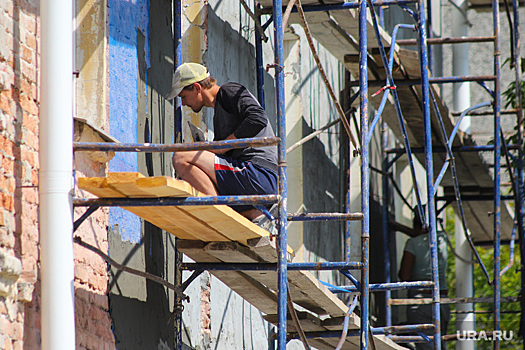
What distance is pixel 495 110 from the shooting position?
8430 millimetres

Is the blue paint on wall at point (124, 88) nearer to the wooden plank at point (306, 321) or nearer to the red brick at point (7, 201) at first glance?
the red brick at point (7, 201)

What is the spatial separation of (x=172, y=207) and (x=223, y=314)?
8.52ft

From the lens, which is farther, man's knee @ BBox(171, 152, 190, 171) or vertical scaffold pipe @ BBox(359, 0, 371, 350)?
vertical scaffold pipe @ BBox(359, 0, 371, 350)

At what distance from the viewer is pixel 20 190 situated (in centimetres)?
373

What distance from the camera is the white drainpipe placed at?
Result: 3666 mm

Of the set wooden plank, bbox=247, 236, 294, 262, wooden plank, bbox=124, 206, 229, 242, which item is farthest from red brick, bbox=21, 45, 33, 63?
wooden plank, bbox=247, 236, 294, 262

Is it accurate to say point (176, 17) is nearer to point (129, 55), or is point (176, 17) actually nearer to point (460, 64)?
point (129, 55)

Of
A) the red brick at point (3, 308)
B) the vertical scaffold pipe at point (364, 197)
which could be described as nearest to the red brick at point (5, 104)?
the red brick at point (3, 308)

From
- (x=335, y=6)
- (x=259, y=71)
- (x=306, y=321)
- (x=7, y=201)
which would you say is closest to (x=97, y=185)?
(x=7, y=201)

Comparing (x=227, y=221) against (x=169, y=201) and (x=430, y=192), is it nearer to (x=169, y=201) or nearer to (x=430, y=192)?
(x=169, y=201)

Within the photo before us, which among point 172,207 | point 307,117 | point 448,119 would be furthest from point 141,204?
point 448,119

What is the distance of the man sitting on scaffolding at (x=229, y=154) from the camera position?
4363 millimetres

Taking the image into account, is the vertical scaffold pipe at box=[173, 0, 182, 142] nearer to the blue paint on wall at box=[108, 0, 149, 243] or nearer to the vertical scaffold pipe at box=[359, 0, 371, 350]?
the blue paint on wall at box=[108, 0, 149, 243]

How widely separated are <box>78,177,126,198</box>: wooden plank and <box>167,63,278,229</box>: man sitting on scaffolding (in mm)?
674
